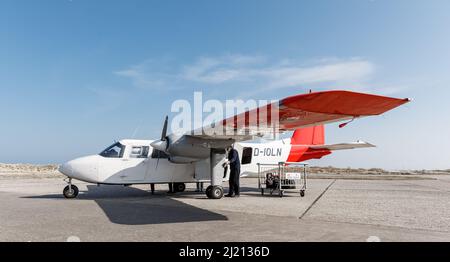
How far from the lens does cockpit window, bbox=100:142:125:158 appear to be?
1323 cm

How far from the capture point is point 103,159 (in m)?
13.1

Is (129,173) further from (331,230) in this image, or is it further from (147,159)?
(331,230)

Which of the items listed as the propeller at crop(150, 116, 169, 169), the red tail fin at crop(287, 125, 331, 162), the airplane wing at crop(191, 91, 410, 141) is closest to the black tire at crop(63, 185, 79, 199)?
the propeller at crop(150, 116, 169, 169)

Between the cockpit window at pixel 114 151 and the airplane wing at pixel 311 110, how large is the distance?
4972 mm

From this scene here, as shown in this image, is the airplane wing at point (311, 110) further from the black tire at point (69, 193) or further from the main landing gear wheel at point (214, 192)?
the black tire at point (69, 193)

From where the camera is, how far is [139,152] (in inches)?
535

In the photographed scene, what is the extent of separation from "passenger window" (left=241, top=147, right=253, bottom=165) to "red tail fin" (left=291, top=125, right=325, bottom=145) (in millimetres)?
2899

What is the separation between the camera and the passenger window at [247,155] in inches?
607

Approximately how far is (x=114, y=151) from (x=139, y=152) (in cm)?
94

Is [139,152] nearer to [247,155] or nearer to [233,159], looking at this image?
[233,159]

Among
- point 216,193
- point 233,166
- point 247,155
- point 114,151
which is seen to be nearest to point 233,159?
point 233,166

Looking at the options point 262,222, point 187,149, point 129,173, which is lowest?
point 262,222

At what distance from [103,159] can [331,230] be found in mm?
9179
